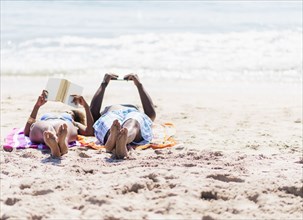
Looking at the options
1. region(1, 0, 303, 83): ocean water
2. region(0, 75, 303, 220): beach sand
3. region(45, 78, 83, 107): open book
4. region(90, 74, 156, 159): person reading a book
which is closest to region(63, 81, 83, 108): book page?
region(45, 78, 83, 107): open book

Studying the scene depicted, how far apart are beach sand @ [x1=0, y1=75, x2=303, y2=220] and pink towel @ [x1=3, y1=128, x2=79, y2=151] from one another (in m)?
0.19

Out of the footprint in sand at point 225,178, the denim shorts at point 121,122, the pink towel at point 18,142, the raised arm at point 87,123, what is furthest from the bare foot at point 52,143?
the footprint in sand at point 225,178

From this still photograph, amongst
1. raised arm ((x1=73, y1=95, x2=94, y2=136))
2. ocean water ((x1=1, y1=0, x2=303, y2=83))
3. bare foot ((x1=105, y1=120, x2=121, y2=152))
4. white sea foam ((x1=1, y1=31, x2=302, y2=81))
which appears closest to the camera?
bare foot ((x1=105, y1=120, x2=121, y2=152))

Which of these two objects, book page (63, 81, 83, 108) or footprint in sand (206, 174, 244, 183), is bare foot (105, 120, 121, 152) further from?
footprint in sand (206, 174, 244, 183)

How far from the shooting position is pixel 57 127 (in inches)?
206

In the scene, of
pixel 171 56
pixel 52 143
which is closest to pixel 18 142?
pixel 52 143

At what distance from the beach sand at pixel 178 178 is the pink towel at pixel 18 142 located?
187 millimetres

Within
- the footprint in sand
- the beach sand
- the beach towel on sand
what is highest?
the footprint in sand

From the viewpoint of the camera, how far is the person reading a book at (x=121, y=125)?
4785 millimetres

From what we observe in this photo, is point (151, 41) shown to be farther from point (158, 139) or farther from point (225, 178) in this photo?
point (225, 178)

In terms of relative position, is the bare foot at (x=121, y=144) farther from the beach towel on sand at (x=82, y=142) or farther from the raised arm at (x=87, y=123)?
the raised arm at (x=87, y=123)

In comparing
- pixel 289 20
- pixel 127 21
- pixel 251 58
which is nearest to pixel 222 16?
pixel 289 20

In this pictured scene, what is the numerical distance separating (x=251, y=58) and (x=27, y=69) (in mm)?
4831

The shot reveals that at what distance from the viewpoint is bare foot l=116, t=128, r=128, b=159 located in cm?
475
